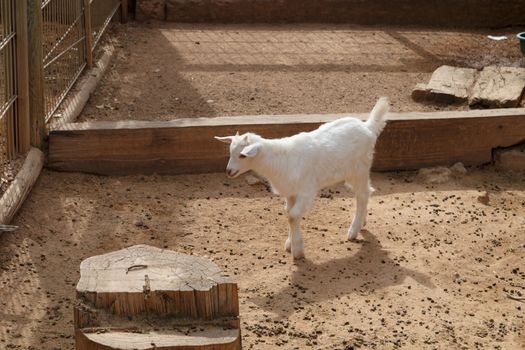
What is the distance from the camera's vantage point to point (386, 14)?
11.9 metres

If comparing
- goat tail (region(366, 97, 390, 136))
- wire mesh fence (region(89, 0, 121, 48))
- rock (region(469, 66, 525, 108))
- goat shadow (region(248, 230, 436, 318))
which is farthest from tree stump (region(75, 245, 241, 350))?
wire mesh fence (region(89, 0, 121, 48))

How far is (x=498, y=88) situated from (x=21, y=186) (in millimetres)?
4466

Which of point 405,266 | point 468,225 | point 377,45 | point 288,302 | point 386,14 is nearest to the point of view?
point 288,302

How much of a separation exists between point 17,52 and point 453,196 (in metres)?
3.41

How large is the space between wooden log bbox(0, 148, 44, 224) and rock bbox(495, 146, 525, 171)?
11.9ft

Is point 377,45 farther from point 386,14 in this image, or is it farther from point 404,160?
point 404,160

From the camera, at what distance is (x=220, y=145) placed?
7.70 metres

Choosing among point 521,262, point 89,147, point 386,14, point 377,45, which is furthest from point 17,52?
point 386,14

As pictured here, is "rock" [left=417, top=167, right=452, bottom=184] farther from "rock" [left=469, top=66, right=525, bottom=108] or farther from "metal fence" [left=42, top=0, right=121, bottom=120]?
"metal fence" [left=42, top=0, right=121, bottom=120]

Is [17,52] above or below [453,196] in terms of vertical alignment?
above

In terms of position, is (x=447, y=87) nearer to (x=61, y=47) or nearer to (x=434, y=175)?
(x=434, y=175)

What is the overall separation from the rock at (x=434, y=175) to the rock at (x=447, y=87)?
4.53 ft

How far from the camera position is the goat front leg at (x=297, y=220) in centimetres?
630

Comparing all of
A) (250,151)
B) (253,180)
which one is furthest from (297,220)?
(253,180)
